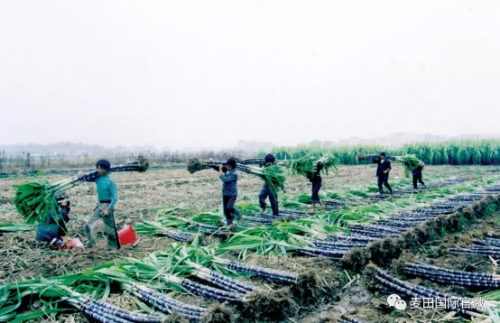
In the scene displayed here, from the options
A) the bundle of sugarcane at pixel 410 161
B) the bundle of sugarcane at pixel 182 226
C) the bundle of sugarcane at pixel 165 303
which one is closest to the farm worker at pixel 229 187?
the bundle of sugarcane at pixel 182 226

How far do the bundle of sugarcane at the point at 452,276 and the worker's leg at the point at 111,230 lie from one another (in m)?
3.74

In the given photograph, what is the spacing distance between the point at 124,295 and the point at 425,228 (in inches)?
172

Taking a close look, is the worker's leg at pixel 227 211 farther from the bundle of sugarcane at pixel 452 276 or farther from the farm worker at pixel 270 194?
the bundle of sugarcane at pixel 452 276

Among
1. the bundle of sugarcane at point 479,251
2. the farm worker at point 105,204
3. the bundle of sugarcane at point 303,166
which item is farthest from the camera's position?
the bundle of sugarcane at point 303,166

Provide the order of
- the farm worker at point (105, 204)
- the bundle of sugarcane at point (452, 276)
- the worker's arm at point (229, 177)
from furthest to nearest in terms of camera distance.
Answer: the worker's arm at point (229, 177)
the farm worker at point (105, 204)
the bundle of sugarcane at point (452, 276)

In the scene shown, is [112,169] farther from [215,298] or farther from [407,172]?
[407,172]

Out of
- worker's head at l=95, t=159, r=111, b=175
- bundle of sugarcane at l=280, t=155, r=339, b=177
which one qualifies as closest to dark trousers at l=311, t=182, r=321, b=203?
bundle of sugarcane at l=280, t=155, r=339, b=177

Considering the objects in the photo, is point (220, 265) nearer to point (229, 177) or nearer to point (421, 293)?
point (421, 293)

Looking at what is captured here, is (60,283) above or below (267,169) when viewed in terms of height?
below

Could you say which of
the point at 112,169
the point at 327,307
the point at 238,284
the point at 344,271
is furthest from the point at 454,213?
the point at 112,169

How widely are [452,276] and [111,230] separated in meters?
4.23

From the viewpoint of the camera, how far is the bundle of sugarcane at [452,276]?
12.9ft

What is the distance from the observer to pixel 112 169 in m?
5.82

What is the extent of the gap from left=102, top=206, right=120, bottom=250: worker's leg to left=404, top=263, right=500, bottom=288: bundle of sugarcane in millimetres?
3740
